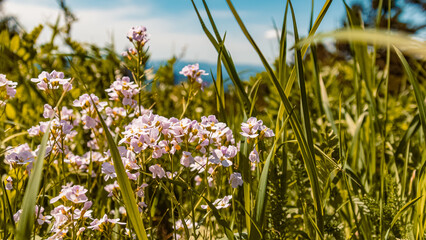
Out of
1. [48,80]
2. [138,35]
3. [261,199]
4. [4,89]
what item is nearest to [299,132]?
[261,199]

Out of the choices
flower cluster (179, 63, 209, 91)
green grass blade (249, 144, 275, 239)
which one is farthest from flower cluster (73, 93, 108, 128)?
green grass blade (249, 144, 275, 239)

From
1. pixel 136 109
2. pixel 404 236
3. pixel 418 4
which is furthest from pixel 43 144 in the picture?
pixel 418 4

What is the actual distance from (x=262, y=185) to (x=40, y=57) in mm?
2546

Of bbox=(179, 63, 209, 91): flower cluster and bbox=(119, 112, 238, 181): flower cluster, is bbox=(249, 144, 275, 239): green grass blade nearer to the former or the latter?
bbox=(119, 112, 238, 181): flower cluster

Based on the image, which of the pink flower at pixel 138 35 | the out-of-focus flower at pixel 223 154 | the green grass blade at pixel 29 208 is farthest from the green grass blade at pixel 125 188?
the pink flower at pixel 138 35

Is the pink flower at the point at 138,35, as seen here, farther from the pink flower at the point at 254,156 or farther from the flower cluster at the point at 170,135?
the pink flower at the point at 254,156

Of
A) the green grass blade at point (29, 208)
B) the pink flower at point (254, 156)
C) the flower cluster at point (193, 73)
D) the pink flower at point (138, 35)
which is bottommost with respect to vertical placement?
the pink flower at point (254, 156)

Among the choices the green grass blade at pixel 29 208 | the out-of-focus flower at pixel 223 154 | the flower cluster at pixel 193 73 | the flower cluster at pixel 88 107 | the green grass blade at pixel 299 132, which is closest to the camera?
the green grass blade at pixel 29 208

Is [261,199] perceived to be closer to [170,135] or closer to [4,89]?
[170,135]

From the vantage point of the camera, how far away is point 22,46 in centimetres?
289

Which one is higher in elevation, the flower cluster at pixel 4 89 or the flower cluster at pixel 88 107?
the flower cluster at pixel 4 89

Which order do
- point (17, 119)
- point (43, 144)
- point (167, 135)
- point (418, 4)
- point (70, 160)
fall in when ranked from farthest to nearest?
point (418, 4), point (17, 119), point (70, 160), point (167, 135), point (43, 144)

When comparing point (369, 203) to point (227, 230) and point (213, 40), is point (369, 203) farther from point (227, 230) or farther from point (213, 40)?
point (213, 40)

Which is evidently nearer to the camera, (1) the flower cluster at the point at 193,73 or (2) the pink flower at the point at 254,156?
(2) the pink flower at the point at 254,156
